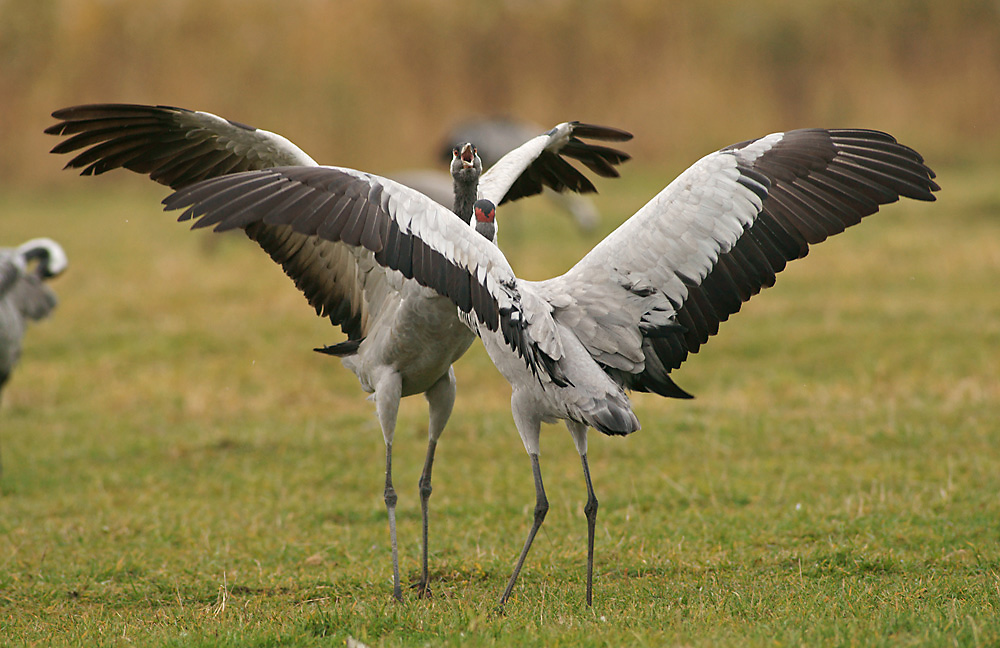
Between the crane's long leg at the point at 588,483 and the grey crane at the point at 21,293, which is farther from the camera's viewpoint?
the grey crane at the point at 21,293

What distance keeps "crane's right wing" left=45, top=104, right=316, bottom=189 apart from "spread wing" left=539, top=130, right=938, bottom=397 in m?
1.64

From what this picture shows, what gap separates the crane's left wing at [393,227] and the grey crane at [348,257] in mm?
649

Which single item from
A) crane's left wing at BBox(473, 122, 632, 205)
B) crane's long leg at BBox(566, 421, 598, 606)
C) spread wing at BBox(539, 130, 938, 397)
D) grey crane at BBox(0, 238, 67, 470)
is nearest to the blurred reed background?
grey crane at BBox(0, 238, 67, 470)

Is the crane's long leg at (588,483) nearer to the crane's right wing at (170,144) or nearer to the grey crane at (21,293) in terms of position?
the crane's right wing at (170,144)

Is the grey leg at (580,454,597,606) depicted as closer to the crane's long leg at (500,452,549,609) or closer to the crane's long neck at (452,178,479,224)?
the crane's long leg at (500,452,549,609)

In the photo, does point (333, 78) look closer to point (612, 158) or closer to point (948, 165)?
point (948, 165)

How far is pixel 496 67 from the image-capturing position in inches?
1040

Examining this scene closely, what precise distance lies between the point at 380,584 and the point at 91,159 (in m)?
2.64

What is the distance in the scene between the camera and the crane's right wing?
5.65m

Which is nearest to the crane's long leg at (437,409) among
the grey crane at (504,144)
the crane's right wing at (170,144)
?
the crane's right wing at (170,144)

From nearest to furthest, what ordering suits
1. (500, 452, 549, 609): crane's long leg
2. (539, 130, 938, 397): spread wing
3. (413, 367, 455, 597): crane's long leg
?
(500, 452, 549, 609): crane's long leg → (539, 130, 938, 397): spread wing → (413, 367, 455, 597): crane's long leg

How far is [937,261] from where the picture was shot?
13609mm

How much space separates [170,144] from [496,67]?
21193 millimetres

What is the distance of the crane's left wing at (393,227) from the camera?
14.6 feet
